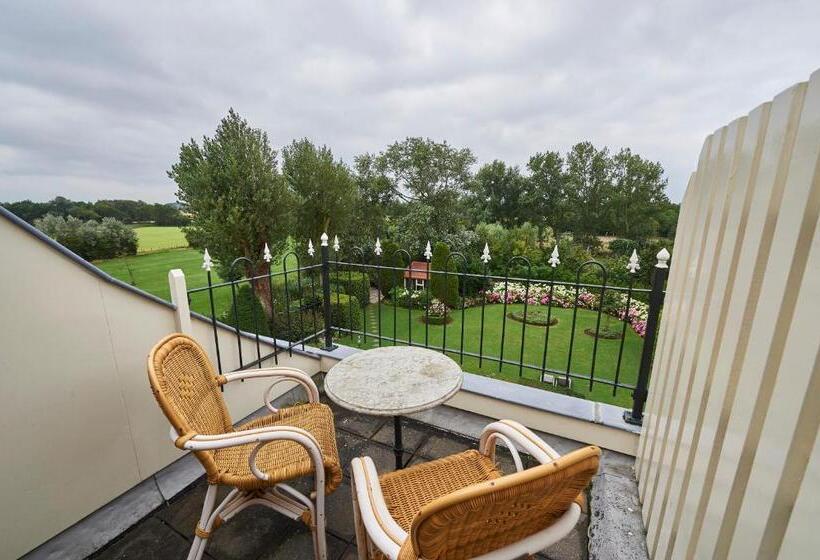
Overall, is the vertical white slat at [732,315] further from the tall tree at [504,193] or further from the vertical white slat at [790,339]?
the tall tree at [504,193]

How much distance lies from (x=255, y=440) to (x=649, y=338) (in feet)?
7.58

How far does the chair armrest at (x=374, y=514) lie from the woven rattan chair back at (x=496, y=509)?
0.20 feet

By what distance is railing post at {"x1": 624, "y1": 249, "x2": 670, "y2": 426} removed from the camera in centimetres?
195

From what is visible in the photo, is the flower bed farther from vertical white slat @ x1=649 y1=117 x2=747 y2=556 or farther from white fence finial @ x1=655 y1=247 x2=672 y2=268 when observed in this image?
vertical white slat @ x1=649 y1=117 x2=747 y2=556

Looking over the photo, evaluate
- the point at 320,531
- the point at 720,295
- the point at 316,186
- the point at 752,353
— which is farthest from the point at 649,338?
the point at 316,186

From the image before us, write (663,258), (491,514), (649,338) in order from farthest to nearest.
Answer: (649,338) < (663,258) < (491,514)

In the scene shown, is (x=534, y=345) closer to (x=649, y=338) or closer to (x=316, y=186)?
(x=649, y=338)

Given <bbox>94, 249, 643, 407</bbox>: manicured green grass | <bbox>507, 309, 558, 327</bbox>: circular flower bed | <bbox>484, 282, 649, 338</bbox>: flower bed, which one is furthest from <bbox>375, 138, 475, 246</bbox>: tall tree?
<bbox>507, 309, 558, 327</bbox>: circular flower bed

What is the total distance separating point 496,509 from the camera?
754 mm

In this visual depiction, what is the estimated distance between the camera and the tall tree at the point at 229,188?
8.74 m

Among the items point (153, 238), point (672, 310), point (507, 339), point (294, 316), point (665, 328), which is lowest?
point (507, 339)

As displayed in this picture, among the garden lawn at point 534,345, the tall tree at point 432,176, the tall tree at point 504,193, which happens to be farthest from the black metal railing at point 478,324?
the tall tree at point 504,193

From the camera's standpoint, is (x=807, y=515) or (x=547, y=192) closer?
(x=807, y=515)

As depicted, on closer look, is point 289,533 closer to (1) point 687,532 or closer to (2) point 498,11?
(1) point 687,532
